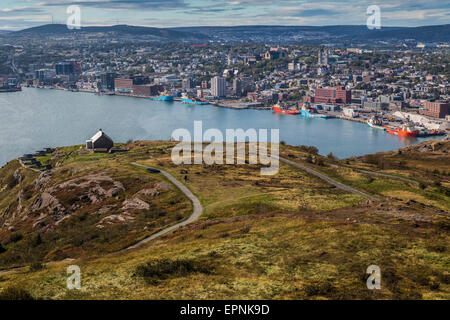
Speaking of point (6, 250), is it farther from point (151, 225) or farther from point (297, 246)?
point (297, 246)

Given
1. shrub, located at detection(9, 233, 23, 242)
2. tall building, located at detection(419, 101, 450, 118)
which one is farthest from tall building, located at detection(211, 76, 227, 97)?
shrub, located at detection(9, 233, 23, 242)

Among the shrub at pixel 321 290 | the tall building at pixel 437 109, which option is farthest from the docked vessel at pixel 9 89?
the shrub at pixel 321 290

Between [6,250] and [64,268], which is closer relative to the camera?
[64,268]

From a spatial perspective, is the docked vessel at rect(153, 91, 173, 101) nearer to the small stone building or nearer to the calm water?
the calm water

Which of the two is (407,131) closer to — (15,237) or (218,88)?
(218,88)

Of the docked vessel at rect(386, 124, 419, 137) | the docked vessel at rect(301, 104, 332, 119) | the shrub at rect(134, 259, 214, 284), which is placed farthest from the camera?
the docked vessel at rect(301, 104, 332, 119)
